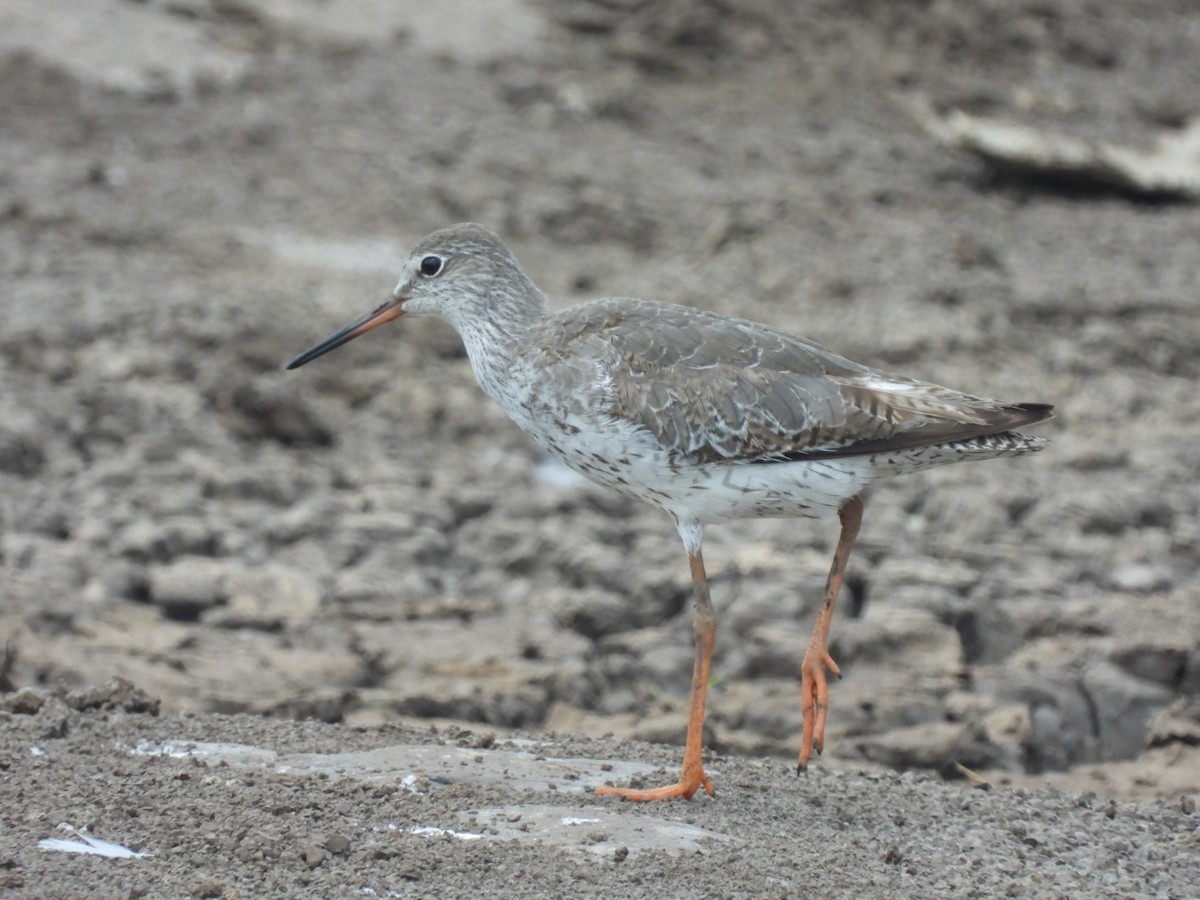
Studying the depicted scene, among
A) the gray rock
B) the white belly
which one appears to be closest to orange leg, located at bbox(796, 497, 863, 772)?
the white belly

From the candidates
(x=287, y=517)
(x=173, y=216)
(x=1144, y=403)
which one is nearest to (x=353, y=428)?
(x=287, y=517)

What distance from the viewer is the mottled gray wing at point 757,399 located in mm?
6230

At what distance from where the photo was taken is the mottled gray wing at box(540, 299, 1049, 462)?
6.23 meters

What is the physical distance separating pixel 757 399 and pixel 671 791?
1618mm

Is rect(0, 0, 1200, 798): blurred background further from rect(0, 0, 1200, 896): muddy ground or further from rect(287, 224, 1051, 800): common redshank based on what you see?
rect(287, 224, 1051, 800): common redshank

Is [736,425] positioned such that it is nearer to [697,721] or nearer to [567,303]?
[697,721]

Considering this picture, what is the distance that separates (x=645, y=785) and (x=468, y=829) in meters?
1.01

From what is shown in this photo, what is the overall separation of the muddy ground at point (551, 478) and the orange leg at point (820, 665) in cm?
22

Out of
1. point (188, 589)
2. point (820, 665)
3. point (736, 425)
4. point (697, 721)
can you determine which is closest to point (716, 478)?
point (736, 425)

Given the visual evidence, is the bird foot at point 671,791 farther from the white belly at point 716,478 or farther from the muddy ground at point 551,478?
the white belly at point 716,478

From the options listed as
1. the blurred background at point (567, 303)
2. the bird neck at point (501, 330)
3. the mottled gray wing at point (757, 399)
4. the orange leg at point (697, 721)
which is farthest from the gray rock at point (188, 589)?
the orange leg at point (697, 721)

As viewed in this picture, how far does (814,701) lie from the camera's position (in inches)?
250

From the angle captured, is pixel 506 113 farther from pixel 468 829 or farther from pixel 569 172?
pixel 468 829

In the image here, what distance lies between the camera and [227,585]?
348 inches
